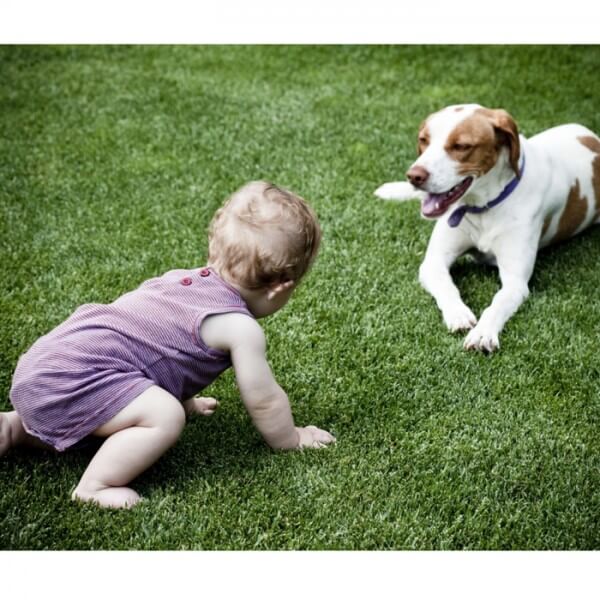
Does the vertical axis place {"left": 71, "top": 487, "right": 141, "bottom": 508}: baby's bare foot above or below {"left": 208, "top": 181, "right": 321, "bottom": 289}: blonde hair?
below

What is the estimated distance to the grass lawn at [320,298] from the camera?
272cm

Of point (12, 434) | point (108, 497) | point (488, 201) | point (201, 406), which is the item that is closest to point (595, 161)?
point (488, 201)

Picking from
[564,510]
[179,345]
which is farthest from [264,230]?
[564,510]

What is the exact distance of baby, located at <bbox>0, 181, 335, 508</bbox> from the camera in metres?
2.68

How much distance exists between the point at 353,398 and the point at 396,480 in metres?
0.54

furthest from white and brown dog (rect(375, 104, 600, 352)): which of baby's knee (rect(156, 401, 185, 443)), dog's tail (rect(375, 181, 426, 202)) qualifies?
baby's knee (rect(156, 401, 185, 443))

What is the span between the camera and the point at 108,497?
269 centimetres

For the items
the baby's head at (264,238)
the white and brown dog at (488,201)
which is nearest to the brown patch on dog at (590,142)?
the white and brown dog at (488,201)

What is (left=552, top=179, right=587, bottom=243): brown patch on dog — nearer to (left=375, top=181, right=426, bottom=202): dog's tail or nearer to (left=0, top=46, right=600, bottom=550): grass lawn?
(left=0, top=46, right=600, bottom=550): grass lawn

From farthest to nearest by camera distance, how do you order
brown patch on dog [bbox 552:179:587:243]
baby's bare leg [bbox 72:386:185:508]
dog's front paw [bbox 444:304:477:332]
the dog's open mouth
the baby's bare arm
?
brown patch on dog [bbox 552:179:587:243]
the dog's open mouth
dog's front paw [bbox 444:304:477:332]
the baby's bare arm
baby's bare leg [bbox 72:386:185:508]

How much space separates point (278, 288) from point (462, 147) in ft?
5.46

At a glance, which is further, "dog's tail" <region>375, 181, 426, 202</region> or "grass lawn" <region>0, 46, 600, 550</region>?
"dog's tail" <region>375, 181, 426, 202</region>

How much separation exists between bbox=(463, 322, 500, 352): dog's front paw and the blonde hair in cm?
118

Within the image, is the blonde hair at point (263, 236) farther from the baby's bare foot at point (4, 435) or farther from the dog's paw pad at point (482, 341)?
the dog's paw pad at point (482, 341)
